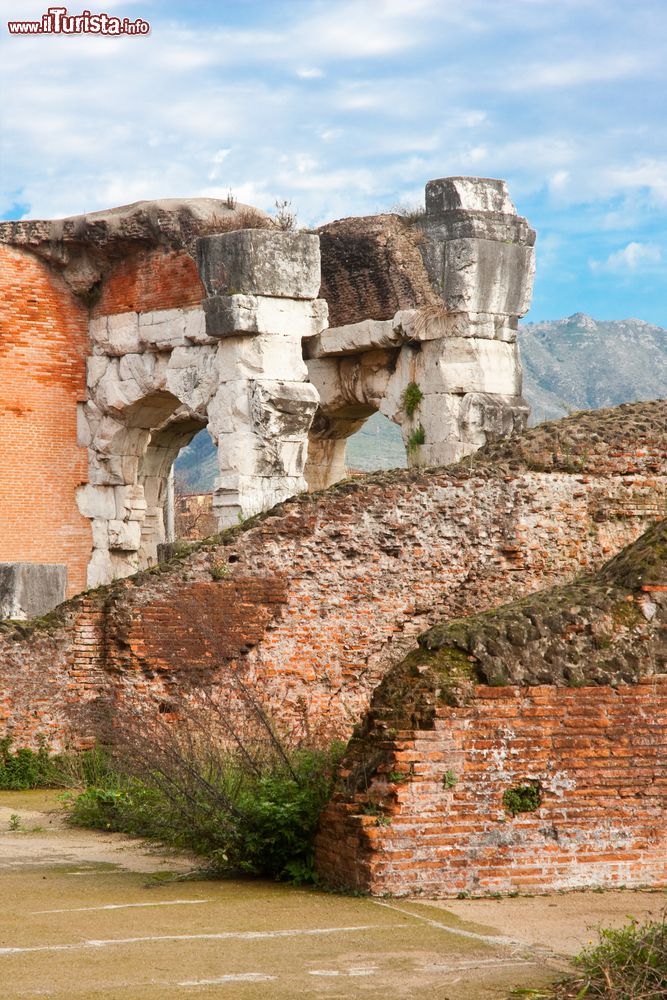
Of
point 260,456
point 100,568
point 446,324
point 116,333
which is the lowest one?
point 100,568

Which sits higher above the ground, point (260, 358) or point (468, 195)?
point (468, 195)

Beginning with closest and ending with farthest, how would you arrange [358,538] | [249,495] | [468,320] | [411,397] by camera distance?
[358,538], [249,495], [468,320], [411,397]

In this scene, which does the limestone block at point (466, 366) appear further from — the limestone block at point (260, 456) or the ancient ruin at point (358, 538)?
the limestone block at point (260, 456)

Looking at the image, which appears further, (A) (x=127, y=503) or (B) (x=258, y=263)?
(A) (x=127, y=503)

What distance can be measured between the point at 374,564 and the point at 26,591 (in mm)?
3765

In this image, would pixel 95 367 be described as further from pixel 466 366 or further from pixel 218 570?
pixel 218 570

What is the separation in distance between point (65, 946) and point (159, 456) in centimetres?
1621

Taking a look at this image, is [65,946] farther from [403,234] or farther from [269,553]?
[403,234]

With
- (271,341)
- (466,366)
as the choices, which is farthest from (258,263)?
(466,366)

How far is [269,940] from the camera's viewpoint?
5707mm

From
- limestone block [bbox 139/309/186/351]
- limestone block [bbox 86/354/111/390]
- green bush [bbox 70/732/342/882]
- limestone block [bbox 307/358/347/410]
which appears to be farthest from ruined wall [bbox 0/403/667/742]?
limestone block [bbox 86/354/111/390]

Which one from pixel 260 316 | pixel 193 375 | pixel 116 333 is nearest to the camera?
pixel 260 316

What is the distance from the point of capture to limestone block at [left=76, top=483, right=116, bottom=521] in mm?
20391

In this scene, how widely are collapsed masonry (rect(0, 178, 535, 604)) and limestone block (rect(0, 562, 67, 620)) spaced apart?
11.7ft
